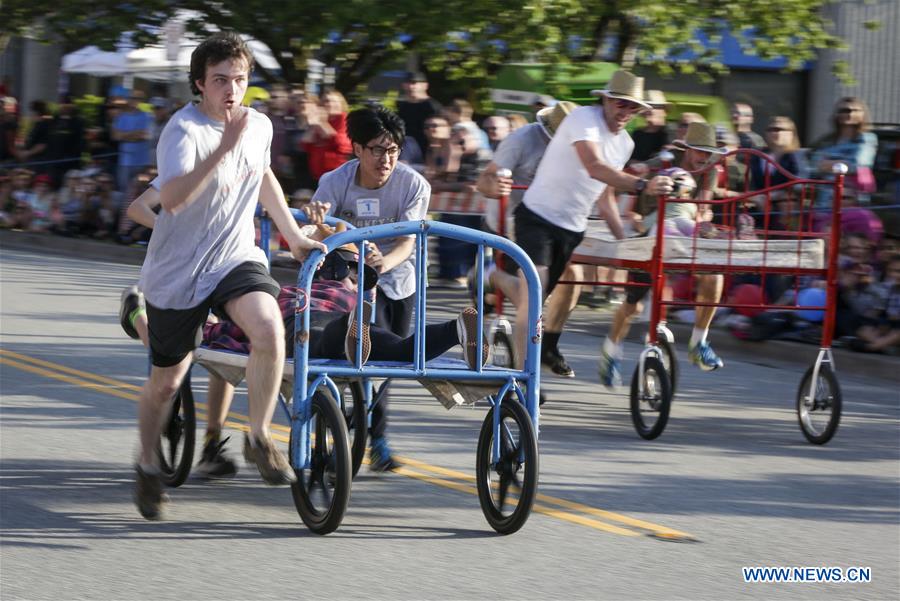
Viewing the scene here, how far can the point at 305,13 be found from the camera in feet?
68.2

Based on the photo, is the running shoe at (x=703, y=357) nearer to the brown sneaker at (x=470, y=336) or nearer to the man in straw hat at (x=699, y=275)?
the man in straw hat at (x=699, y=275)

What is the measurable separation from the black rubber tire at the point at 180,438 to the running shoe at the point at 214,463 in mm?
154

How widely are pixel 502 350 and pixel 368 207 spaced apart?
293 cm

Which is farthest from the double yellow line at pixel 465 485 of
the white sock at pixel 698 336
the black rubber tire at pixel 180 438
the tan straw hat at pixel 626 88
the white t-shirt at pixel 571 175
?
the white sock at pixel 698 336

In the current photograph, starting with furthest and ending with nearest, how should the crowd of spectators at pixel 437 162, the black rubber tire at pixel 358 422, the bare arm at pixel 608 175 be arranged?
the crowd of spectators at pixel 437 162, the bare arm at pixel 608 175, the black rubber tire at pixel 358 422

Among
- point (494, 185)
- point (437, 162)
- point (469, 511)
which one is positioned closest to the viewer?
point (469, 511)

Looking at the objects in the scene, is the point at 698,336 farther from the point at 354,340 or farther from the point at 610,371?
the point at 354,340

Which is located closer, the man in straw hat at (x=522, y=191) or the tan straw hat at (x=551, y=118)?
the man in straw hat at (x=522, y=191)

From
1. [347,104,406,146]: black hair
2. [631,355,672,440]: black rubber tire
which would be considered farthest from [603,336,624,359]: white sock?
[347,104,406,146]: black hair

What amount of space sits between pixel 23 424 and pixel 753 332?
21.1ft

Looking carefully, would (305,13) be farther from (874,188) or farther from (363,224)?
(363,224)

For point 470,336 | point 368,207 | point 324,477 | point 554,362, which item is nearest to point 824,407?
point 554,362

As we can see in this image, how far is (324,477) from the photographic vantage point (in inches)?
251

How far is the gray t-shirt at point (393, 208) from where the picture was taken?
7.41m
